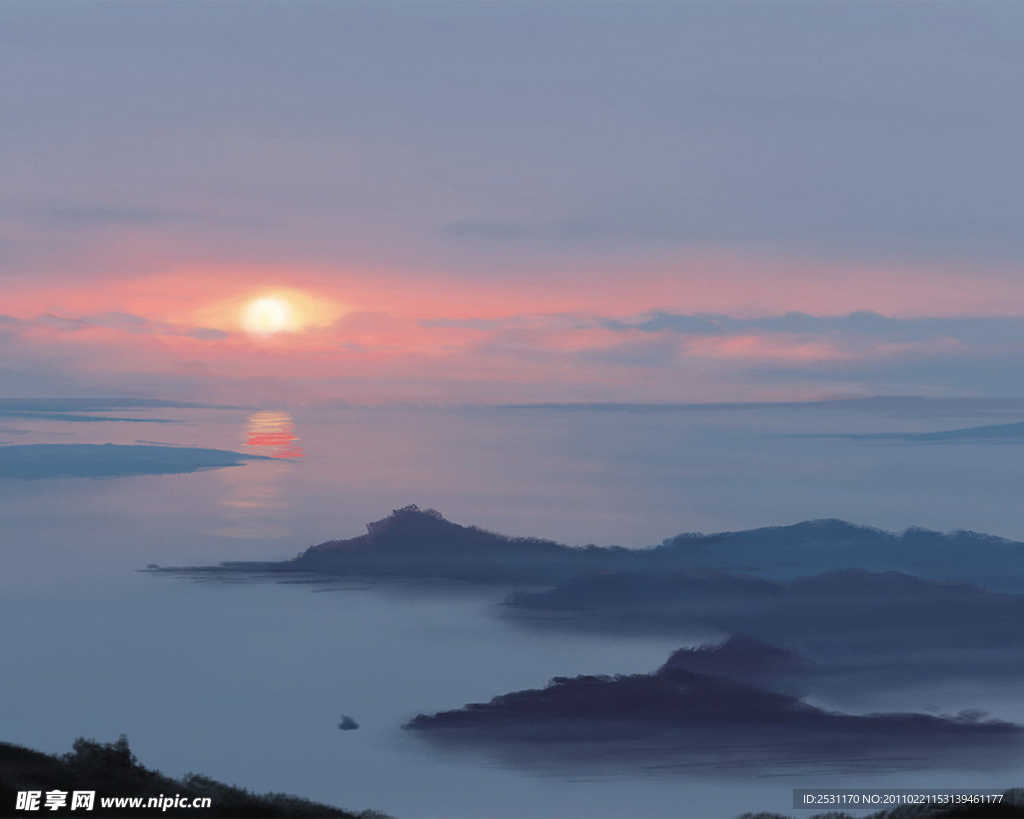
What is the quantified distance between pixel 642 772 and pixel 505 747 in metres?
5.89

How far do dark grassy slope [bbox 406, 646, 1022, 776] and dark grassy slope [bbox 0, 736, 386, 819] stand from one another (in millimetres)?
11329

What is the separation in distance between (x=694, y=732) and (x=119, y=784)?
2955 cm

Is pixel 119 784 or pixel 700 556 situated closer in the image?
pixel 119 784

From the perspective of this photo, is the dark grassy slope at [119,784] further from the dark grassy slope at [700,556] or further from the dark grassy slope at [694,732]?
the dark grassy slope at [700,556]

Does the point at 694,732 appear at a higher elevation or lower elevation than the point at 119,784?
lower

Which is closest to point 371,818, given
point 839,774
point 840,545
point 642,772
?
point 642,772

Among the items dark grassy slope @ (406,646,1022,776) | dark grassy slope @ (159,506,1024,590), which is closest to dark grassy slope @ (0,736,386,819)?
dark grassy slope @ (406,646,1022,776)

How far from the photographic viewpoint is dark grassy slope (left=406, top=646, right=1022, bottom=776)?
109 ft

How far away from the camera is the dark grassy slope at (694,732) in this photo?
33.2 m

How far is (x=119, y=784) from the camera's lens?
61.1 feet

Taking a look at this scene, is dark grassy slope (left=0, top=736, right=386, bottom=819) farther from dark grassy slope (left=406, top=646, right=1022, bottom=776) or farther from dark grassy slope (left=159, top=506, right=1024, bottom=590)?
dark grassy slope (left=159, top=506, right=1024, bottom=590)

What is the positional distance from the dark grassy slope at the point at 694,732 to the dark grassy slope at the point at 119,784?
1133 centimetres

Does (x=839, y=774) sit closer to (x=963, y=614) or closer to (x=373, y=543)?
(x=963, y=614)

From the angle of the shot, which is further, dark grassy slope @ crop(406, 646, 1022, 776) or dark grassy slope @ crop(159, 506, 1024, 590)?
dark grassy slope @ crop(159, 506, 1024, 590)
